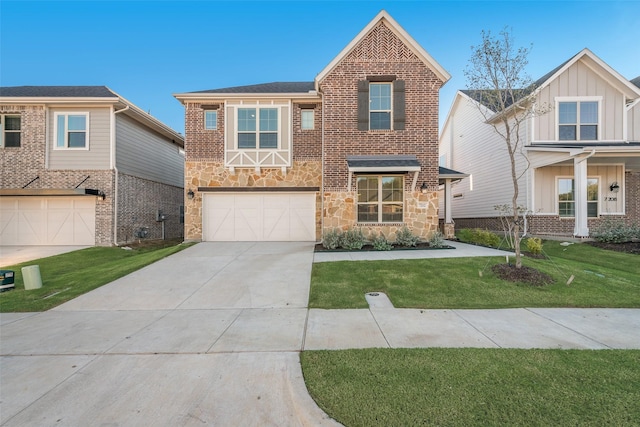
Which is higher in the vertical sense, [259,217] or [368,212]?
[368,212]

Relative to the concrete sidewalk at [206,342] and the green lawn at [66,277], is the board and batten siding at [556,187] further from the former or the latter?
the green lawn at [66,277]

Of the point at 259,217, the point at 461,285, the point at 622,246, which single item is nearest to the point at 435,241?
the point at 461,285

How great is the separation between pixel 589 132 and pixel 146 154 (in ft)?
71.2

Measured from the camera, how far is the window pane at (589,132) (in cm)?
1331

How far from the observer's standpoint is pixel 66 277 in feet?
25.6

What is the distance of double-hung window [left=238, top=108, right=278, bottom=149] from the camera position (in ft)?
40.3

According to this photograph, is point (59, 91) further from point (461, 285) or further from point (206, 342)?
point (461, 285)

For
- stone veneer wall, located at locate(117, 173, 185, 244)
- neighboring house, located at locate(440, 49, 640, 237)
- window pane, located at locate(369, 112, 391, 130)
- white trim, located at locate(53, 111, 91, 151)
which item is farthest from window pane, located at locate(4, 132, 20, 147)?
neighboring house, located at locate(440, 49, 640, 237)

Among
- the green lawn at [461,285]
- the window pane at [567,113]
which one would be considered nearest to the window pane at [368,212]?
the green lawn at [461,285]

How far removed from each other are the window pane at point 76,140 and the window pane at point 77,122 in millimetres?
267

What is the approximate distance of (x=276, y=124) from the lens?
12359mm

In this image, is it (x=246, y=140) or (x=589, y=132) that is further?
(x=589, y=132)

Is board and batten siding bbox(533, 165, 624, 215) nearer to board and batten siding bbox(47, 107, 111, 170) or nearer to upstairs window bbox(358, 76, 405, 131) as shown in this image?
upstairs window bbox(358, 76, 405, 131)

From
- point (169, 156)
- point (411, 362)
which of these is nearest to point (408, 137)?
point (411, 362)
